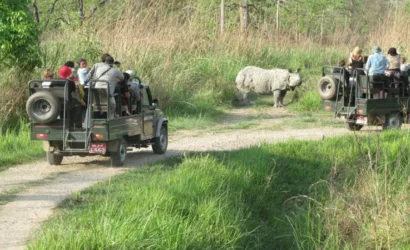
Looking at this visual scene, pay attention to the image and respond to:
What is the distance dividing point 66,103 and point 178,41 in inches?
428

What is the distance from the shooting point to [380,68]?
16656 mm

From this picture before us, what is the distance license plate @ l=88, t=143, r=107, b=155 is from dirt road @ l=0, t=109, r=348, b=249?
0.28 m

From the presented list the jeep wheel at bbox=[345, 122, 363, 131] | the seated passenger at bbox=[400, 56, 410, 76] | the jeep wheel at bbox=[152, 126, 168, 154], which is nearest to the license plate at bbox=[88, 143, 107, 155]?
the jeep wheel at bbox=[152, 126, 168, 154]

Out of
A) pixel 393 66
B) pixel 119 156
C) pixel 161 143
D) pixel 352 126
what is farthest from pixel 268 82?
pixel 119 156

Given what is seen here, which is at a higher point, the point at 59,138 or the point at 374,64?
the point at 374,64

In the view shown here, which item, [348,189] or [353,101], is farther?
[353,101]

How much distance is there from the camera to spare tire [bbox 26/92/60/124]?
12062 millimetres

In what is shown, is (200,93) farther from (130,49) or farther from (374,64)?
(374,64)

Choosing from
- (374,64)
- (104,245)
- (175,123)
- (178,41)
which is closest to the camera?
(104,245)

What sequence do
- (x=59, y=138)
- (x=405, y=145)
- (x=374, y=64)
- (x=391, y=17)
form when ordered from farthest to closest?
(x=391, y=17) → (x=374, y=64) → (x=405, y=145) → (x=59, y=138)

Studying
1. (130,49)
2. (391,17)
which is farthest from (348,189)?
(391,17)

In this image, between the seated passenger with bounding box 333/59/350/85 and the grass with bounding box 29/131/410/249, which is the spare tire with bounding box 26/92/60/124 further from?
the seated passenger with bounding box 333/59/350/85

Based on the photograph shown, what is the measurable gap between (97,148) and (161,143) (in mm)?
2058

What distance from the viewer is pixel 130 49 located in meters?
20.1
